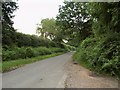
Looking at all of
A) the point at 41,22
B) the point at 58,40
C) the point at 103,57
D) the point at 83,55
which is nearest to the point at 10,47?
the point at 83,55

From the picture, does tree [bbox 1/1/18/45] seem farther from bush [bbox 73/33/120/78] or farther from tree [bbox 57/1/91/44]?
tree [bbox 57/1/91/44]

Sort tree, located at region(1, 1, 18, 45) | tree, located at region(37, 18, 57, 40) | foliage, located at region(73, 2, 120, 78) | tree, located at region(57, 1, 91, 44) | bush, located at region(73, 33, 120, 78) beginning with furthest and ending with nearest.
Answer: tree, located at region(37, 18, 57, 40)
tree, located at region(57, 1, 91, 44)
tree, located at region(1, 1, 18, 45)
foliage, located at region(73, 2, 120, 78)
bush, located at region(73, 33, 120, 78)

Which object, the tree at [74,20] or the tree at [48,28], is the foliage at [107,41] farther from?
the tree at [48,28]

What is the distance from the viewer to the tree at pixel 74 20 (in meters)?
29.9

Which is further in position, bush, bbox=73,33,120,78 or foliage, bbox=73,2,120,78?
foliage, bbox=73,2,120,78

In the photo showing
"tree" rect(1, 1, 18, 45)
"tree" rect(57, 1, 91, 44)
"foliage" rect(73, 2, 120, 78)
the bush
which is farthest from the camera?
"tree" rect(57, 1, 91, 44)

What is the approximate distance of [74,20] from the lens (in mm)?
31578

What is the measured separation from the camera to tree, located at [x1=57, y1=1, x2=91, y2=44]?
1176 inches

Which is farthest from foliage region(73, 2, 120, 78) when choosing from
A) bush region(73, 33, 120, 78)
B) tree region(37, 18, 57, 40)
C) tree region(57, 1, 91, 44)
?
tree region(37, 18, 57, 40)

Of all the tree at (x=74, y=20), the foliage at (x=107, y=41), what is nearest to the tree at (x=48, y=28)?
the tree at (x=74, y=20)

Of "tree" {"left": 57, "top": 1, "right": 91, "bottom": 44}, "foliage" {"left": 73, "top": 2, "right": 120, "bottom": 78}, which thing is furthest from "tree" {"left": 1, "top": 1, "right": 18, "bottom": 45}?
"tree" {"left": 57, "top": 1, "right": 91, "bottom": 44}

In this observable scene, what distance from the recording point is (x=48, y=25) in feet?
167

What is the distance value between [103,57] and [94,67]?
109 cm

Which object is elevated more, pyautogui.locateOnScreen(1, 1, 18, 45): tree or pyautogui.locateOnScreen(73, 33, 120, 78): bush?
pyautogui.locateOnScreen(1, 1, 18, 45): tree
